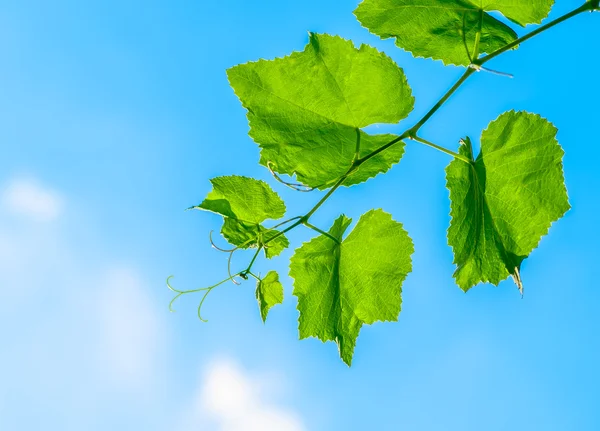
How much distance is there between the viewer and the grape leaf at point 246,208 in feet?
4.31

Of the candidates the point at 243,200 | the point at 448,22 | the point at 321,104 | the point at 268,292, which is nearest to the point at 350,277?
the point at 268,292

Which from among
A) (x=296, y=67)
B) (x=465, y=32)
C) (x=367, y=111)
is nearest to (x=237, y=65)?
(x=296, y=67)

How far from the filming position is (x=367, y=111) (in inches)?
45.4

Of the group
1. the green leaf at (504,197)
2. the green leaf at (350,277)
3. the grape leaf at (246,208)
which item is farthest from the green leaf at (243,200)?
the green leaf at (504,197)

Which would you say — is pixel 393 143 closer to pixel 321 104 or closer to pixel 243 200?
pixel 321 104

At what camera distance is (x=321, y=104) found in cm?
116

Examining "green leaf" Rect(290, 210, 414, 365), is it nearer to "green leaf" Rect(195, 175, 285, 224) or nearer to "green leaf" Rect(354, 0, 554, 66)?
"green leaf" Rect(195, 175, 285, 224)

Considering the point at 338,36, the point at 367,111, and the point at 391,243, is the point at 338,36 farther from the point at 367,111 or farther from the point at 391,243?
the point at 391,243

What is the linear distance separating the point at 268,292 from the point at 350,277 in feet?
0.66

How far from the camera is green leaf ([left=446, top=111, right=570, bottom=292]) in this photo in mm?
1164

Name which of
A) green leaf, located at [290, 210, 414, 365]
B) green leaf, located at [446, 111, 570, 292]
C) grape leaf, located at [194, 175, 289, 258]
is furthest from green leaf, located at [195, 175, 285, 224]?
green leaf, located at [446, 111, 570, 292]

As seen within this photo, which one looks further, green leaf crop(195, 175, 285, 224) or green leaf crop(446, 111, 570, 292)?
green leaf crop(195, 175, 285, 224)

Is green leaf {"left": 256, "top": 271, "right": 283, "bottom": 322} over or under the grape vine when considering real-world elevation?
under

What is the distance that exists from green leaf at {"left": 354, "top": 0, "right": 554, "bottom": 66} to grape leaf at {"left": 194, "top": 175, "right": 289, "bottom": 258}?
0.42 metres
